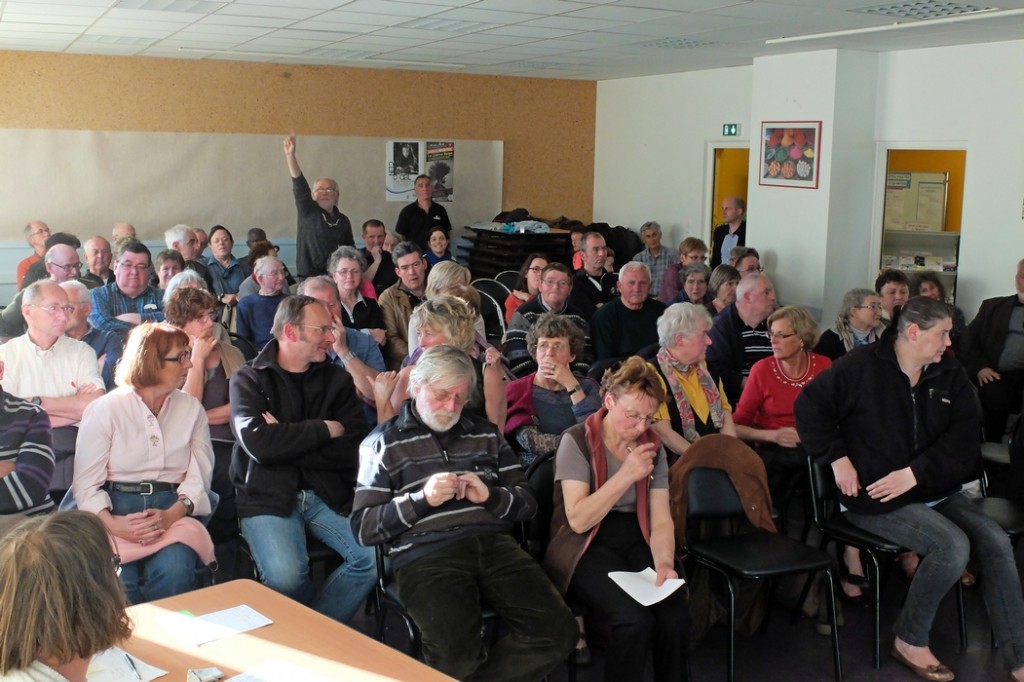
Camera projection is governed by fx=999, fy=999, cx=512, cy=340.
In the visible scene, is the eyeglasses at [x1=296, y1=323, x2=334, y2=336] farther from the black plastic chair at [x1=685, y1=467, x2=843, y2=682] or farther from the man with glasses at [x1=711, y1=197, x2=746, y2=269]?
the man with glasses at [x1=711, y1=197, x2=746, y2=269]

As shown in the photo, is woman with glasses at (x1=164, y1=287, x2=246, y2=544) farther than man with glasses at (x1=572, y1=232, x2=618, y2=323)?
No

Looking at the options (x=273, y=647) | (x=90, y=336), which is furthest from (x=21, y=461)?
(x=90, y=336)

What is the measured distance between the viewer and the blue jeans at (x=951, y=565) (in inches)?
145

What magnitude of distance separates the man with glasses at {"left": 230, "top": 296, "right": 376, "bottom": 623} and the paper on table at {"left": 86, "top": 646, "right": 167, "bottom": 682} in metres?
1.15

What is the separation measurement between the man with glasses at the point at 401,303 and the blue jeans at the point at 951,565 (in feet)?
8.96

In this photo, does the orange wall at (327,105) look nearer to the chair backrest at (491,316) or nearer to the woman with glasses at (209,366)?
the chair backrest at (491,316)

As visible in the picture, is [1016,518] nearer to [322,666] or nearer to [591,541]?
[591,541]

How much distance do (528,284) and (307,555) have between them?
3.24m

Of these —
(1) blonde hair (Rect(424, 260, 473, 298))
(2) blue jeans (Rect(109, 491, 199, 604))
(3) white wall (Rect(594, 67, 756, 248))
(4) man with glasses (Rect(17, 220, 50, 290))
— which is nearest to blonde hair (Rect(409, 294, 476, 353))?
(1) blonde hair (Rect(424, 260, 473, 298))

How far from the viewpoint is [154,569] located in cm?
329

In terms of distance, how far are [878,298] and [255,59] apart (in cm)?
663

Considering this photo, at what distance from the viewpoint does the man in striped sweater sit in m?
3.18

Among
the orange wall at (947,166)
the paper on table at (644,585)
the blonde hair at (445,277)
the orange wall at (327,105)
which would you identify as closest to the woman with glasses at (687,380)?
the paper on table at (644,585)

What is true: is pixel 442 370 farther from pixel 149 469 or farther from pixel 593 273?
pixel 593 273
